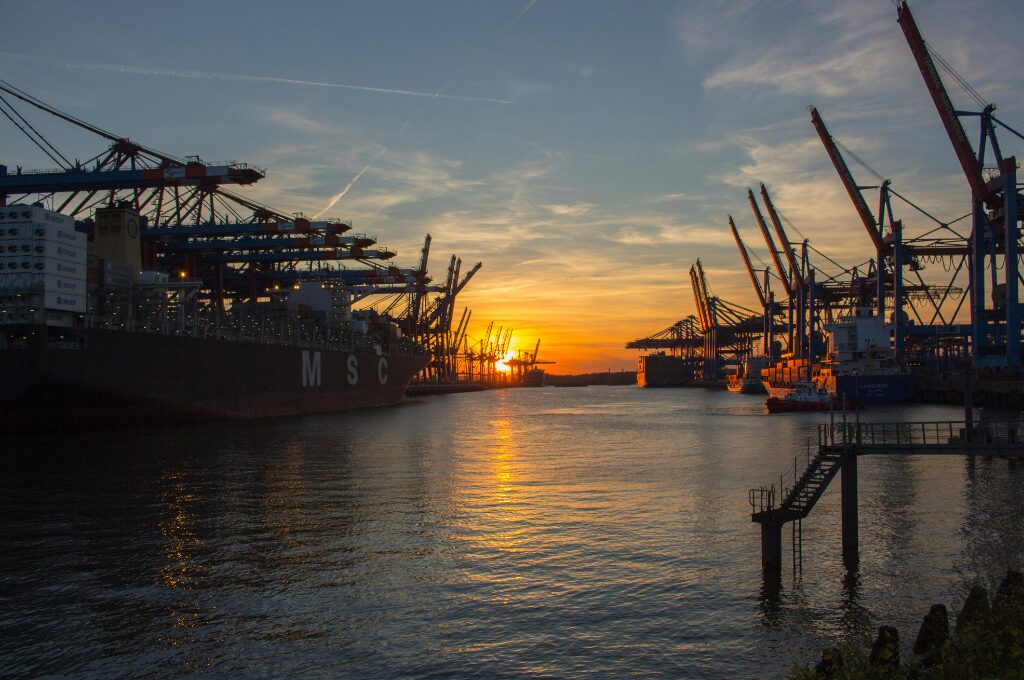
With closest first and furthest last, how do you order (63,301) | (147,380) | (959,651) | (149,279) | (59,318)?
(959,651)
(59,318)
(63,301)
(147,380)
(149,279)

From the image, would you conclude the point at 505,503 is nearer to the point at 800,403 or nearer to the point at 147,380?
the point at 147,380

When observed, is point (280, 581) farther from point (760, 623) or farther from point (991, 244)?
point (991, 244)

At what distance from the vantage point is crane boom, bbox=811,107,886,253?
345ft

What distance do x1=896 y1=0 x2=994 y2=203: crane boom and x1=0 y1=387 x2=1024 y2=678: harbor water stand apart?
48082mm

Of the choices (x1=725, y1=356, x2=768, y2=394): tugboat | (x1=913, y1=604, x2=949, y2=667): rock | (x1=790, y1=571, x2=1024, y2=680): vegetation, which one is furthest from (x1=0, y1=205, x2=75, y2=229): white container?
(x1=725, y1=356, x2=768, y2=394): tugboat

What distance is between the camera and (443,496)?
1351 inches

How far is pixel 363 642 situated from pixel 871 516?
20454 mm

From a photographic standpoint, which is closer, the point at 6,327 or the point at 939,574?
the point at 939,574

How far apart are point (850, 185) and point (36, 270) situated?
95899 millimetres

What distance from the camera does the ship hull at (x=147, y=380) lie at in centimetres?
4906

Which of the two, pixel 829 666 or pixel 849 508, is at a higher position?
pixel 849 508

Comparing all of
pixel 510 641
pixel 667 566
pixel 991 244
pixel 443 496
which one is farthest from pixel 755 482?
pixel 991 244

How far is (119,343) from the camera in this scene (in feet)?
176

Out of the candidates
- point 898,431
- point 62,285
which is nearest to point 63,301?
point 62,285
